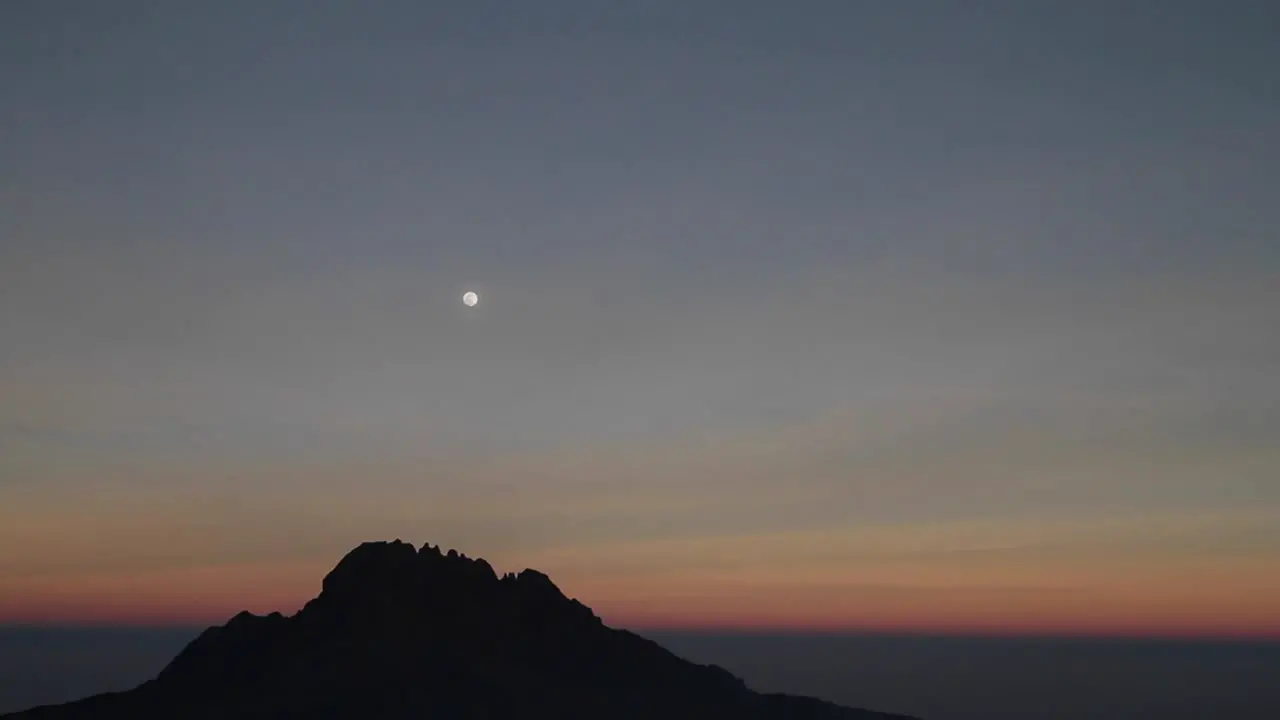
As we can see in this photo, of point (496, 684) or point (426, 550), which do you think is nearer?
point (496, 684)

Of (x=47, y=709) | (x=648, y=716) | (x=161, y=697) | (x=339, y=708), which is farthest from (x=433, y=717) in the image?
(x=47, y=709)

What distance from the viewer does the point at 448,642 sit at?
5089 inches

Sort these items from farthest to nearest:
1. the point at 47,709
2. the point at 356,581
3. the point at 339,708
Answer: the point at 356,581
the point at 47,709
the point at 339,708

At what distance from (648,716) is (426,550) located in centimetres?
3151

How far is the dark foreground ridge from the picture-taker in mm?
119062

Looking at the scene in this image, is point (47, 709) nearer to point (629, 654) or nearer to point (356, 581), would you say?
point (356, 581)

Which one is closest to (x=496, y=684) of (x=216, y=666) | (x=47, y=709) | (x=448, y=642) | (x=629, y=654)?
(x=448, y=642)

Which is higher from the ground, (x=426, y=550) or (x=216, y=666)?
(x=426, y=550)

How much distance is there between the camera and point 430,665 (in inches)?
4906

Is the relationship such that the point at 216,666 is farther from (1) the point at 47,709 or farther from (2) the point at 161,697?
(1) the point at 47,709

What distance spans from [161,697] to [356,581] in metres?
22.3

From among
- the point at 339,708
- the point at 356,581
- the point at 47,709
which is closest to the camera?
the point at 339,708

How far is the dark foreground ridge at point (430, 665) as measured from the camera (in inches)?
4688

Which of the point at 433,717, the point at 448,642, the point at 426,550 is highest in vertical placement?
the point at 426,550
